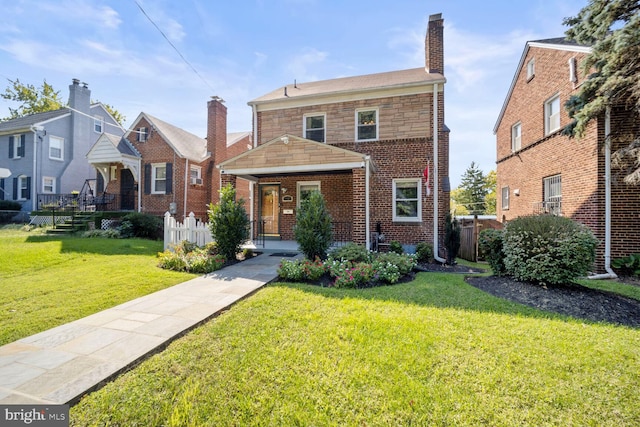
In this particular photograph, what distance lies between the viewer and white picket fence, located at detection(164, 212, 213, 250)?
8758 mm

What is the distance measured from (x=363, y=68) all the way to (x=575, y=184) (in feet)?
31.4

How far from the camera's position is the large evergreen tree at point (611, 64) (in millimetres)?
6305

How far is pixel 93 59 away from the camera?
1001cm

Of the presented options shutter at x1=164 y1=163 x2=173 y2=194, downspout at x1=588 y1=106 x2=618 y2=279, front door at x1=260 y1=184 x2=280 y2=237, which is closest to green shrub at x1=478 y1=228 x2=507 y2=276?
downspout at x1=588 y1=106 x2=618 y2=279

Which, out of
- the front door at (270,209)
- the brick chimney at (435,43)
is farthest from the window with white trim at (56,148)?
the brick chimney at (435,43)

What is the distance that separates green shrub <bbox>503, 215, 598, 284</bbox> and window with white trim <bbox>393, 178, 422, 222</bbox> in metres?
4.36

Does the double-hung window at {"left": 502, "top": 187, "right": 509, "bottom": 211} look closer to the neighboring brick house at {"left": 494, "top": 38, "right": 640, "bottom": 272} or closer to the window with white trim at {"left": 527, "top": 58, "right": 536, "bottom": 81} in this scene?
the neighboring brick house at {"left": 494, "top": 38, "right": 640, "bottom": 272}

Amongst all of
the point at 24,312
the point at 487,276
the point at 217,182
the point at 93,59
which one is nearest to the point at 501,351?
the point at 487,276

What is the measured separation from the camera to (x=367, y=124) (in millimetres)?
10625

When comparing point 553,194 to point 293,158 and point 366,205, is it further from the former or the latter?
point 293,158

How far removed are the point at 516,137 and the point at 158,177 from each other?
18.5 metres

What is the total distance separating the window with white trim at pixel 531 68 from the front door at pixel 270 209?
1167cm

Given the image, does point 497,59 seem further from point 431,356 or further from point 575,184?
point 431,356

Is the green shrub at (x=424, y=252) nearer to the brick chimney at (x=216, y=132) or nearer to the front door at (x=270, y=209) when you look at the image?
the front door at (x=270, y=209)
